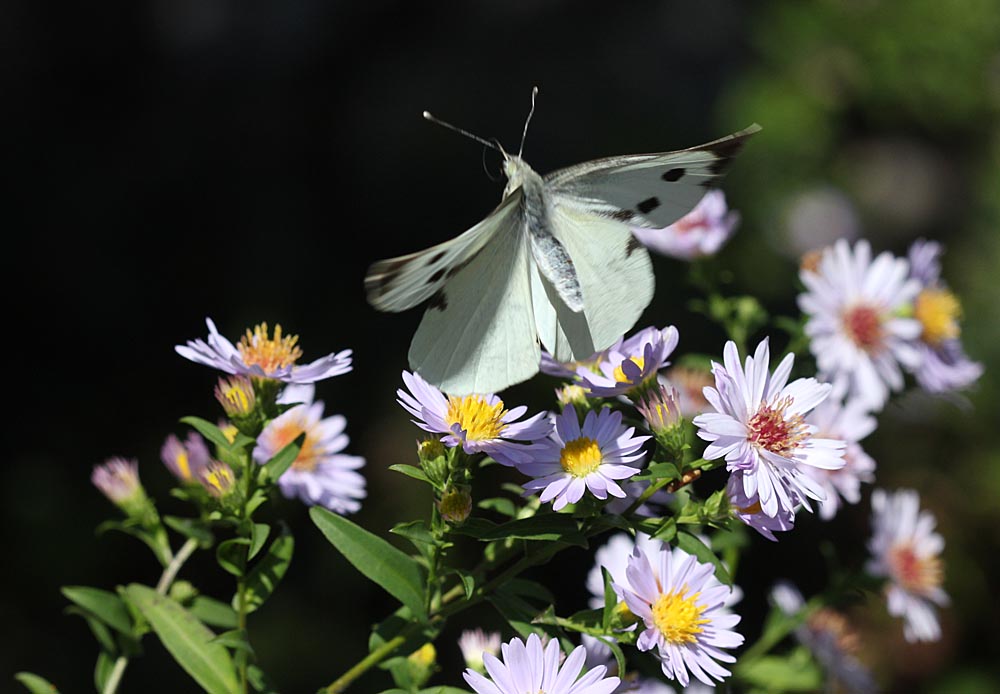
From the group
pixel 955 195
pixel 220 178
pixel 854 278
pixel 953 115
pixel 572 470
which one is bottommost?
pixel 955 195

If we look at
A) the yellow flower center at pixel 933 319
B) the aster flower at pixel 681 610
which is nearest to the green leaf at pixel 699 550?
the aster flower at pixel 681 610

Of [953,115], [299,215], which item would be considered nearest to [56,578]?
[299,215]

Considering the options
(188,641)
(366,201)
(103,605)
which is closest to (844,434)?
(188,641)

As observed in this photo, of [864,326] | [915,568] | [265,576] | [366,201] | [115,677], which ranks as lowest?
[366,201]

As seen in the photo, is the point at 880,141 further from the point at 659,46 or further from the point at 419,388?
the point at 419,388

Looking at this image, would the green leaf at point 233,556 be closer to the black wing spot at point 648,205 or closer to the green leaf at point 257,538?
the green leaf at point 257,538

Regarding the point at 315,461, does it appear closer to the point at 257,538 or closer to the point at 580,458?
the point at 257,538
